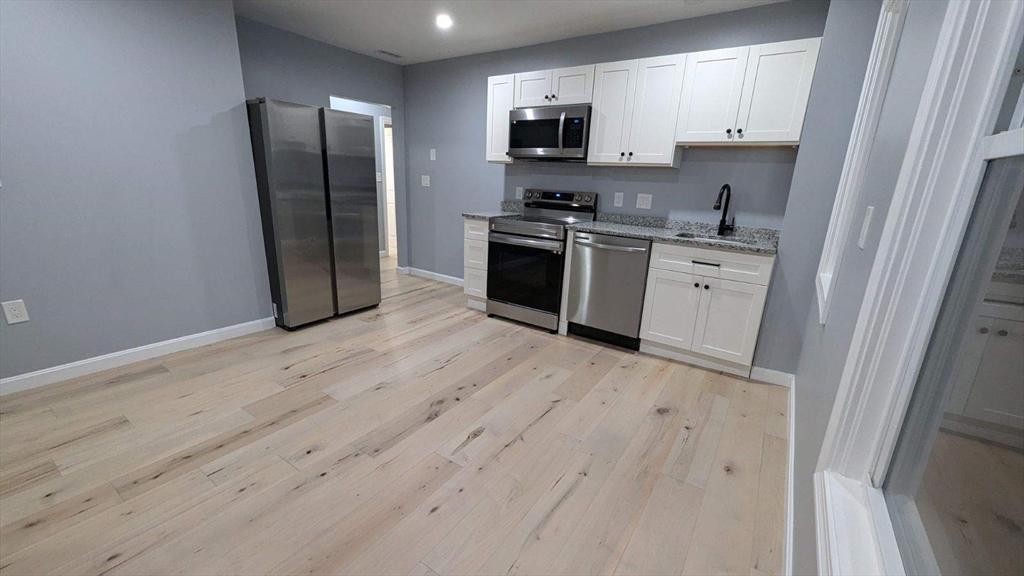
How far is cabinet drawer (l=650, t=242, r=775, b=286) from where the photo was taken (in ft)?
8.21

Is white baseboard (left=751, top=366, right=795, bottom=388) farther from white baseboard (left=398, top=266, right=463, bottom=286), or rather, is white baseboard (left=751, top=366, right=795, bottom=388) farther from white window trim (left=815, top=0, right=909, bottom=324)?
white baseboard (left=398, top=266, right=463, bottom=286)

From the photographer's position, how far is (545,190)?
152 inches

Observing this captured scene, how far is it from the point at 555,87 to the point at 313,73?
2347 millimetres

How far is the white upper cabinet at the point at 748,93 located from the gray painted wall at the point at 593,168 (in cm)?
18

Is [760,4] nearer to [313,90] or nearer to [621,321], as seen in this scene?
[621,321]

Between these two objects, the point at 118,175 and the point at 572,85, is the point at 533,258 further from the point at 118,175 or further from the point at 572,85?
the point at 118,175

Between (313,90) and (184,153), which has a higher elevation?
(313,90)

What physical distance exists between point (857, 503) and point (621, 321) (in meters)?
2.25

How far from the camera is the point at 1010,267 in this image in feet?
1.69

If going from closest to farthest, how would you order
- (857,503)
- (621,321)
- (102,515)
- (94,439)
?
(857,503)
(102,515)
(94,439)
(621,321)

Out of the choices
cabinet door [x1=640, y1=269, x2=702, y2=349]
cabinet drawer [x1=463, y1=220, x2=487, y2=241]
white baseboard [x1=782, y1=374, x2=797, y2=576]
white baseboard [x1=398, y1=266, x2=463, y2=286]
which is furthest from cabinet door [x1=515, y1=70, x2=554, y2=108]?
white baseboard [x1=782, y1=374, x2=797, y2=576]

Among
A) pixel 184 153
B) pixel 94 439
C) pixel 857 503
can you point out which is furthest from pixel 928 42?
pixel 184 153

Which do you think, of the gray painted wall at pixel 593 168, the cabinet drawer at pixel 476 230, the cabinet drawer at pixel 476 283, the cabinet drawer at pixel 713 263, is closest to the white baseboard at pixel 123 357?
the cabinet drawer at pixel 476 283

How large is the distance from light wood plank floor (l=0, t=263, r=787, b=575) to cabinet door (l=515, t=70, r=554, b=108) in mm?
2207
